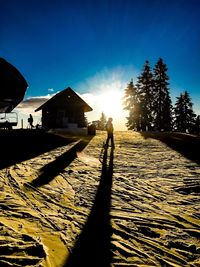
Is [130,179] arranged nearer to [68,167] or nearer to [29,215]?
[68,167]

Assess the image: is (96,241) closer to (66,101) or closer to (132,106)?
(66,101)

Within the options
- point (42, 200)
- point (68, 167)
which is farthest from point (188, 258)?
point (68, 167)

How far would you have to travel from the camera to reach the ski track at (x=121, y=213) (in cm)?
272

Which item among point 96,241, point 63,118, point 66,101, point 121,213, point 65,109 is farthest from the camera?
point 65,109

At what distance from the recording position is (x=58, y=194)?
491 centimetres

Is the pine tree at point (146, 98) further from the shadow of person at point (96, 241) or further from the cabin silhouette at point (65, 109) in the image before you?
the shadow of person at point (96, 241)

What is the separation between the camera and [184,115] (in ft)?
172

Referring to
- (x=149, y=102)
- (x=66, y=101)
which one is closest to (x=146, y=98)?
(x=149, y=102)

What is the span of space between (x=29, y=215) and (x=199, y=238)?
8.54 feet

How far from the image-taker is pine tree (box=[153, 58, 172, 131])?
147ft

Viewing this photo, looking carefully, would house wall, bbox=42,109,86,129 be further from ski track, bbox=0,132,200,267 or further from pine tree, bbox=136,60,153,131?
ski track, bbox=0,132,200,267

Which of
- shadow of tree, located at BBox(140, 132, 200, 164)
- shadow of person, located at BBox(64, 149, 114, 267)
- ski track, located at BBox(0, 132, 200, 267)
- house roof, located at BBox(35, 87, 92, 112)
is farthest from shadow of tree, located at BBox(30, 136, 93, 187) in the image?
house roof, located at BBox(35, 87, 92, 112)

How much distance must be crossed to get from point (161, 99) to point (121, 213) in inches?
1741

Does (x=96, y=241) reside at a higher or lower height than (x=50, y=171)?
lower
